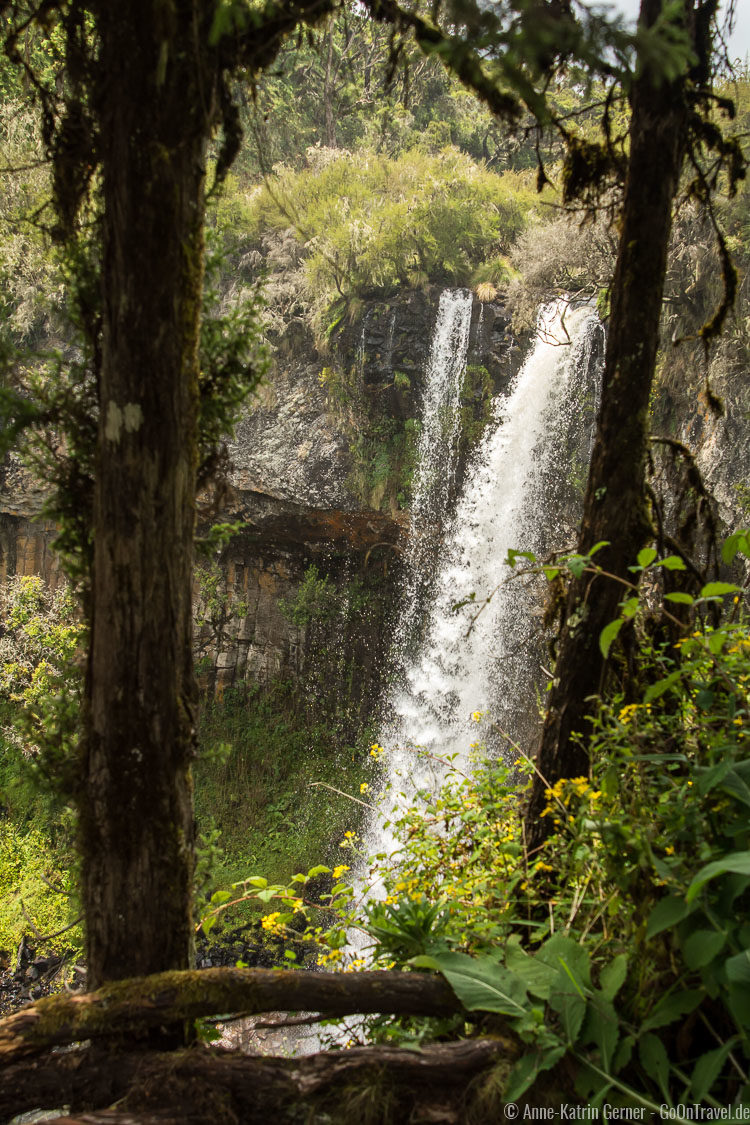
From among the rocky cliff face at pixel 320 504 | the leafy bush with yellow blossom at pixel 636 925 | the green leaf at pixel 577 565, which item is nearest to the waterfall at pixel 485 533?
the rocky cliff face at pixel 320 504

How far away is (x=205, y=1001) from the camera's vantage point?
6.54 ft

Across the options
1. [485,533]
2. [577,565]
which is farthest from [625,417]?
[485,533]

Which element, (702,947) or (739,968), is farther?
(702,947)

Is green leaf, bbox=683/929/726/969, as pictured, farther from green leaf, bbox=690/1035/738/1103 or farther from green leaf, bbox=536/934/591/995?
green leaf, bbox=536/934/591/995

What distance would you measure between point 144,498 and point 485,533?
1071cm

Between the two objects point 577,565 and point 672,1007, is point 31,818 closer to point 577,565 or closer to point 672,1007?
point 577,565

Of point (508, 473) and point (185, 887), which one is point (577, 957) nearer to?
point (185, 887)

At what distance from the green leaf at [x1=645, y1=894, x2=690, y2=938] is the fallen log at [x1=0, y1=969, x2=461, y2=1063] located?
666 mm

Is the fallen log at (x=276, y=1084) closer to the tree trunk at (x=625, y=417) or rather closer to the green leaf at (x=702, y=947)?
the green leaf at (x=702, y=947)

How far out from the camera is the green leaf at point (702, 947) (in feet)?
5.32

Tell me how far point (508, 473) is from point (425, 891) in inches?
403

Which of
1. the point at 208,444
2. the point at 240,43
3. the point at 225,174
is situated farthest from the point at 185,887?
the point at 240,43

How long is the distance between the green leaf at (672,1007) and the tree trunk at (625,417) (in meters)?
0.92

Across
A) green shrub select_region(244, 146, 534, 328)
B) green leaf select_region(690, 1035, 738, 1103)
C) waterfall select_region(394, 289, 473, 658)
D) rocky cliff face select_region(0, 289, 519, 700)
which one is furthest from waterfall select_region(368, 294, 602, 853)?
green leaf select_region(690, 1035, 738, 1103)
